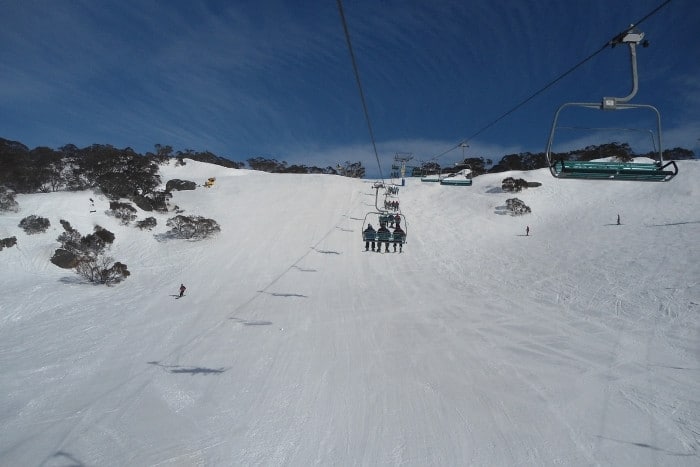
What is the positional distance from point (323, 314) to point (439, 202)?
1498 inches

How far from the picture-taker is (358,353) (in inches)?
561

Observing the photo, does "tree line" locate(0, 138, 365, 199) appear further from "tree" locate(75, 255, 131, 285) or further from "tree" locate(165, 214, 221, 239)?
"tree" locate(75, 255, 131, 285)

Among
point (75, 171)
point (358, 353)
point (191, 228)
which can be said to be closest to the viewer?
point (358, 353)

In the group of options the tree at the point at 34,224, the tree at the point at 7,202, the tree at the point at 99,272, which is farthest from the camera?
the tree at the point at 7,202

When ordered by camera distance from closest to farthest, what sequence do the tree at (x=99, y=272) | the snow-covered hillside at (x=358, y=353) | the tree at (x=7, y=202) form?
the snow-covered hillside at (x=358, y=353) → the tree at (x=99, y=272) → the tree at (x=7, y=202)

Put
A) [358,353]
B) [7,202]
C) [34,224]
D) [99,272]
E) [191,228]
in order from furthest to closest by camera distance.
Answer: [191,228] < [7,202] < [34,224] < [99,272] < [358,353]

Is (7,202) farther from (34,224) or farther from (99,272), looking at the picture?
(99,272)

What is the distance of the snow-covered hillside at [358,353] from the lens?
926cm

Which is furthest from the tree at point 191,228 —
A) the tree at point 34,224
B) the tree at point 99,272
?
the tree at point 99,272

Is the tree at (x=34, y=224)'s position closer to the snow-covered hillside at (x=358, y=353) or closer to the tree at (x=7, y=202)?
the snow-covered hillside at (x=358, y=353)

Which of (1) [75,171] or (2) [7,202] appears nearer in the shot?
(2) [7,202]

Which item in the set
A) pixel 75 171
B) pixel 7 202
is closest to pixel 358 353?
pixel 7 202

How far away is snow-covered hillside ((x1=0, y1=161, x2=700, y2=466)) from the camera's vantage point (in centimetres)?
926

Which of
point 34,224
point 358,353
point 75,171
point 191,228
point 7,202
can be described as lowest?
point 358,353
